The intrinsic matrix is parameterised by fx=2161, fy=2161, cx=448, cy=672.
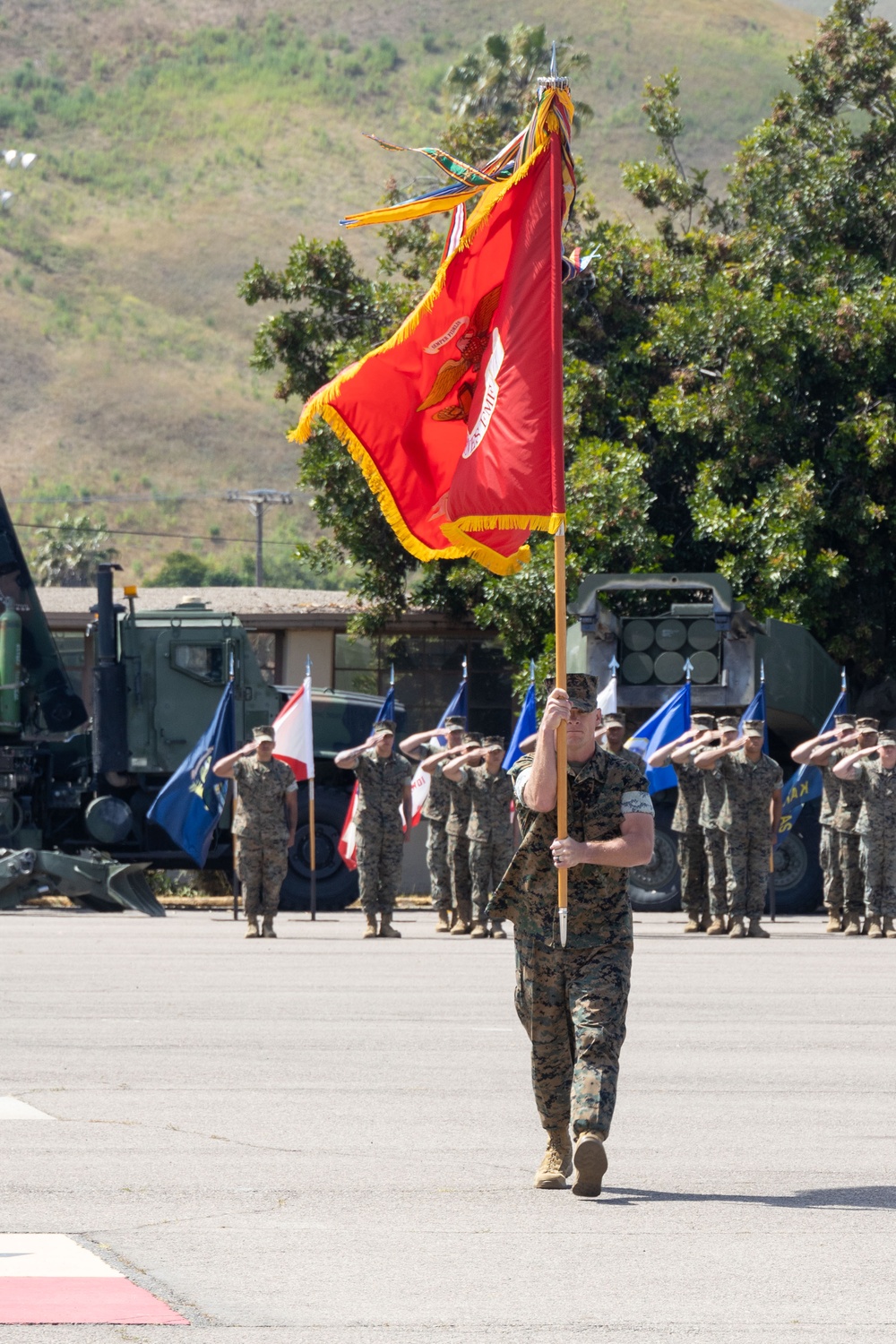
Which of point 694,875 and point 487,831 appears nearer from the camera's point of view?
point 487,831

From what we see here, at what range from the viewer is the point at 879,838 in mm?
19453

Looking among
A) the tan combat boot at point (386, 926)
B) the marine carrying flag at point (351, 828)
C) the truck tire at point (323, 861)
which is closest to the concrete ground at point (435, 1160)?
the tan combat boot at point (386, 926)

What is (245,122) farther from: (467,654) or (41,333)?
(467,654)

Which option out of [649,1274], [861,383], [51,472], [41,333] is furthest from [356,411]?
[41,333]

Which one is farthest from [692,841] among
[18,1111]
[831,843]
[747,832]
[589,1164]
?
[589,1164]

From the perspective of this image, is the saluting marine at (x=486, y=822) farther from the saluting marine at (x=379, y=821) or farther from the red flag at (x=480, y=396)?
the red flag at (x=480, y=396)

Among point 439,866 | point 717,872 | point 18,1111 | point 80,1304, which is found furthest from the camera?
point 439,866

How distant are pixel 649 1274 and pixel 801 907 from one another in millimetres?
17928

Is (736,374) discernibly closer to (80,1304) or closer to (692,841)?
(692,841)

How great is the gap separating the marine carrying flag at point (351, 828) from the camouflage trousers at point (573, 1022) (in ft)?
38.8

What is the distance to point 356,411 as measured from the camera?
998 centimetres

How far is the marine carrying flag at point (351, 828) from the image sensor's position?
1948 cm

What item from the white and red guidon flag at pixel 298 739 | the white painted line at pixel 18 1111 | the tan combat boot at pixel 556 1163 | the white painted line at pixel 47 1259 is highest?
the white and red guidon flag at pixel 298 739

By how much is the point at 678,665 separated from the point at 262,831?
643 centimetres
